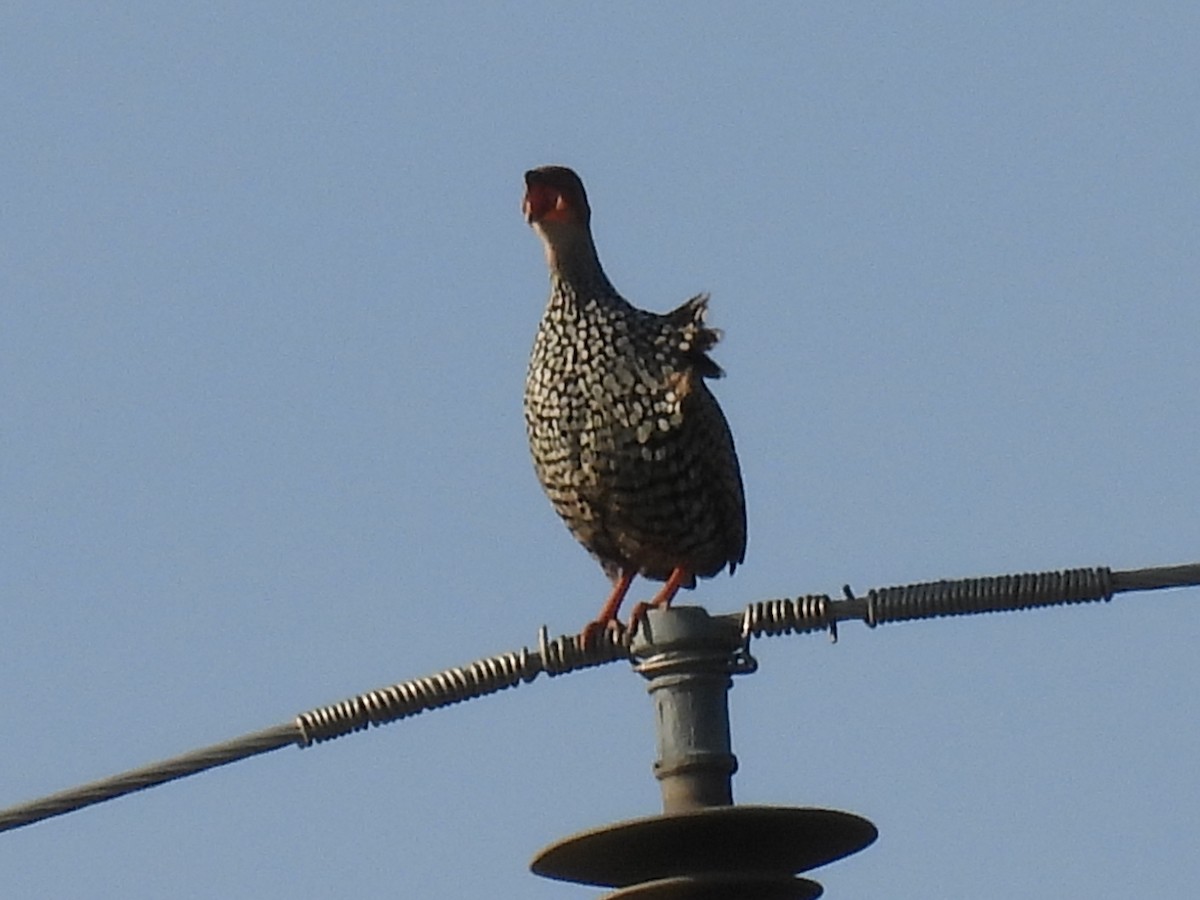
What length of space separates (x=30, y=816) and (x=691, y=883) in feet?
4.53

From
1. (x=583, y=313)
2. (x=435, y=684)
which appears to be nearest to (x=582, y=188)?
(x=583, y=313)

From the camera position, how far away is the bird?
7.75m

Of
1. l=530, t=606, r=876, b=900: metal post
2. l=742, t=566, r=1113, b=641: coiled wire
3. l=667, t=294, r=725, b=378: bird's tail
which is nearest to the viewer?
l=530, t=606, r=876, b=900: metal post

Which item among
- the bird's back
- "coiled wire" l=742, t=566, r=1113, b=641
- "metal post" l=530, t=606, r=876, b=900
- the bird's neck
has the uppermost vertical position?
the bird's neck

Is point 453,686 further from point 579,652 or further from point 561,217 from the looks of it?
point 561,217

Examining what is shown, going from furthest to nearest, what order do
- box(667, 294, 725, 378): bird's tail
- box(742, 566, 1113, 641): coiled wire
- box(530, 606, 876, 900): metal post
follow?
box(667, 294, 725, 378): bird's tail < box(742, 566, 1113, 641): coiled wire < box(530, 606, 876, 900): metal post

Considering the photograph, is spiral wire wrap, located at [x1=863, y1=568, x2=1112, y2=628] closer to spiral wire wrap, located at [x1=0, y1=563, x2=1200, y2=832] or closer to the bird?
spiral wire wrap, located at [x1=0, y1=563, x2=1200, y2=832]

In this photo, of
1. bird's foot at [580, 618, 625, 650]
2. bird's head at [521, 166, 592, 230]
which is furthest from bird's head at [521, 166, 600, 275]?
bird's foot at [580, 618, 625, 650]

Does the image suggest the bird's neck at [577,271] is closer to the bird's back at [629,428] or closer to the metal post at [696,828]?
the bird's back at [629,428]

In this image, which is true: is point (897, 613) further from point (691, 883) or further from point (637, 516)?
point (637, 516)

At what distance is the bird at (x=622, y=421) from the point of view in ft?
25.4

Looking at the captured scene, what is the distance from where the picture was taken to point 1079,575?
520cm

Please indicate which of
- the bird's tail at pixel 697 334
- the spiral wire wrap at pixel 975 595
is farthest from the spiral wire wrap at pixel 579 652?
the bird's tail at pixel 697 334

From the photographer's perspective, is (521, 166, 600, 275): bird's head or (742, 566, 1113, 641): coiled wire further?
(521, 166, 600, 275): bird's head
